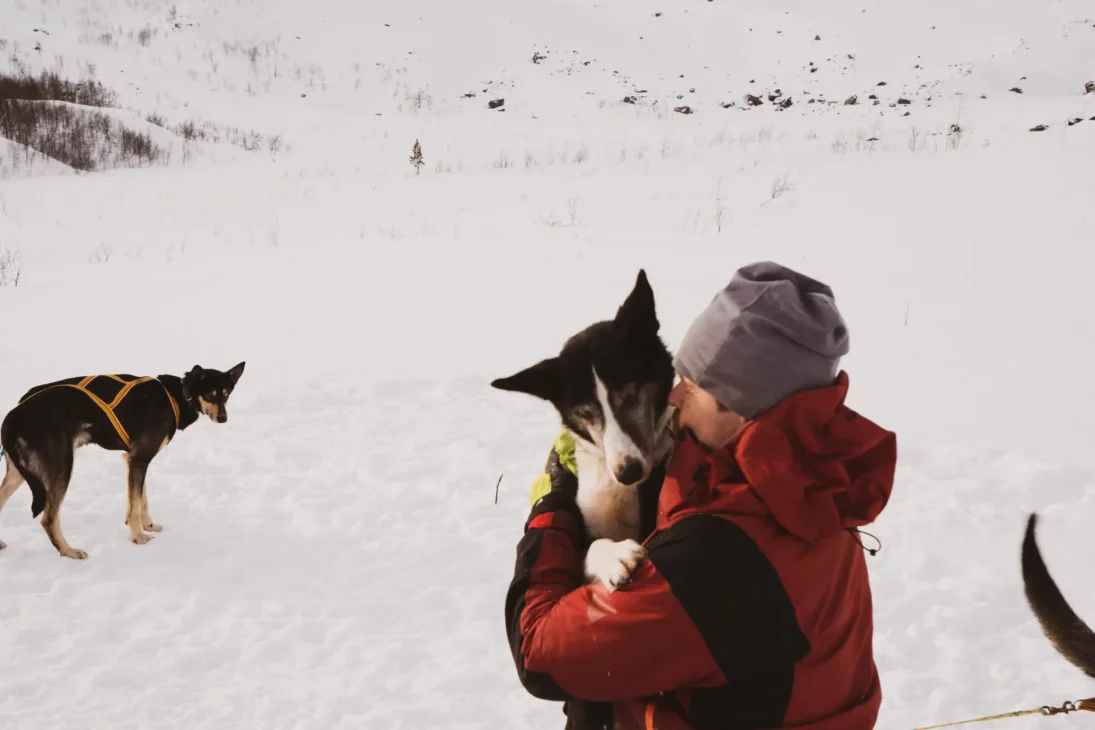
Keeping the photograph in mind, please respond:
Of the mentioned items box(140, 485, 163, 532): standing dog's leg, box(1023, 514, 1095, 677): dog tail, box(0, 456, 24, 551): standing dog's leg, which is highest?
box(1023, 514, 1095, 677): dog tail

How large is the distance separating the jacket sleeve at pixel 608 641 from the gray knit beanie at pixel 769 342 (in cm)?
37

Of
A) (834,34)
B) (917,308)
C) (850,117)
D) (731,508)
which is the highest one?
(834,34)

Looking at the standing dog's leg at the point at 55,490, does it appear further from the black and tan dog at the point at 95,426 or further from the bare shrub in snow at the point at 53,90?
the bare shrub in snow at the point at 53,90

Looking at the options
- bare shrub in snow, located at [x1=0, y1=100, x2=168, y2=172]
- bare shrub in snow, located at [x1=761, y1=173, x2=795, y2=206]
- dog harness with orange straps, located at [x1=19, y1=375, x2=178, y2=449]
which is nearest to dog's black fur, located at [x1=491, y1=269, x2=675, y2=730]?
dog harness with orange straps, located at [x1=19, y1=375, x2=178, y2=449]

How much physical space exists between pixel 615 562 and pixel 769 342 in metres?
0.53

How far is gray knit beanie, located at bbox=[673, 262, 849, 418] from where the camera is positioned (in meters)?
1.31

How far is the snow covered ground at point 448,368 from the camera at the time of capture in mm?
3162

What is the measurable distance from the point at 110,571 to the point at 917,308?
7106 mm

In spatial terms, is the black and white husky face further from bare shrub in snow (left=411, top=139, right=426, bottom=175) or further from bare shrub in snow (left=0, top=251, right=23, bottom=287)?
bare shrub in snow (left=411, top=139, right=426, bottom=175)

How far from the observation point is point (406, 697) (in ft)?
10.0

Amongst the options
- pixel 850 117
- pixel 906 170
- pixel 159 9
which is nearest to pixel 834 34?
pixel 850 117

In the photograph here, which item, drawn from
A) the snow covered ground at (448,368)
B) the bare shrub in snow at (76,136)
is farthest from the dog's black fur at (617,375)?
the bare shrub in snow at (76,136)

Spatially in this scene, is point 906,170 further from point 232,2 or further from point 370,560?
point 232,2

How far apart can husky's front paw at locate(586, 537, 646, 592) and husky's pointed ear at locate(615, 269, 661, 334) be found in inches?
32.8
